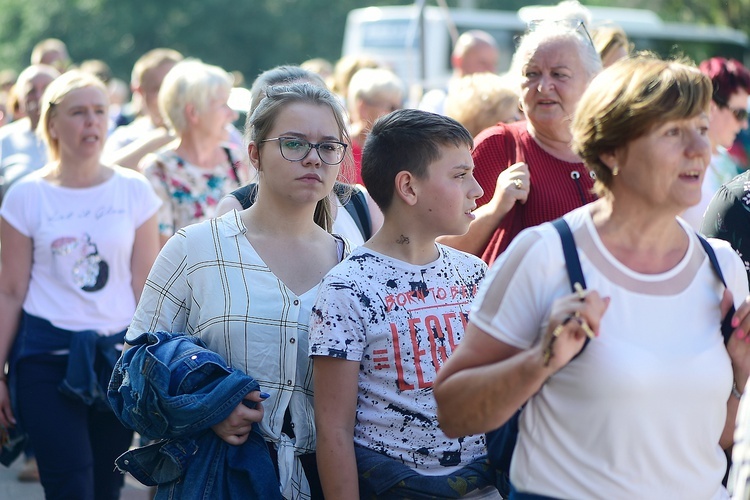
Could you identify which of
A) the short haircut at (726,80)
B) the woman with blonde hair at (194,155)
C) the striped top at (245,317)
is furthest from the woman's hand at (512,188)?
the short haircut at (726,80)

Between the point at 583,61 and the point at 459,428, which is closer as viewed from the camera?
the point at 459,428

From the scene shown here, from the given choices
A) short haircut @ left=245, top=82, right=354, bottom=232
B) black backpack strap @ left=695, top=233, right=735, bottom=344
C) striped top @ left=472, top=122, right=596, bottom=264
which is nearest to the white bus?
striped top @ left=472, top=122, right=596, bottom=264

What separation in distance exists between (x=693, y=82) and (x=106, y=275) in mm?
3276

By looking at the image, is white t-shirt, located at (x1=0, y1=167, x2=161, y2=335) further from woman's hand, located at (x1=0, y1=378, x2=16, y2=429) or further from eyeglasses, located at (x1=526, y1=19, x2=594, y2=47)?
eyeglasses, located at (x1=526, y1=19, x2=594, y2=47)

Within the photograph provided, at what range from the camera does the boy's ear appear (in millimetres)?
3279

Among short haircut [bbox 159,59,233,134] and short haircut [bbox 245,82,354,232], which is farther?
short haircut [bbox 159,59,233,134]

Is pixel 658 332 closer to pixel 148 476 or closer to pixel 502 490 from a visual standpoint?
pixel 502 490

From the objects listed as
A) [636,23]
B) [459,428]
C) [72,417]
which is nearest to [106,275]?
[72,417]

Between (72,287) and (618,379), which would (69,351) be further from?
(618,379)

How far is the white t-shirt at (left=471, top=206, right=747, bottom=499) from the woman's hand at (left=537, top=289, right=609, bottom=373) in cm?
11

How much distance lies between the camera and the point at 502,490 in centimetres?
310

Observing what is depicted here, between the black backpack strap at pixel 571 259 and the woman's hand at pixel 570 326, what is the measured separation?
0.09m

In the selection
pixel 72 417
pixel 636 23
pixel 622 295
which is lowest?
pixel 72 417

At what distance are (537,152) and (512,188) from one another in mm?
295
